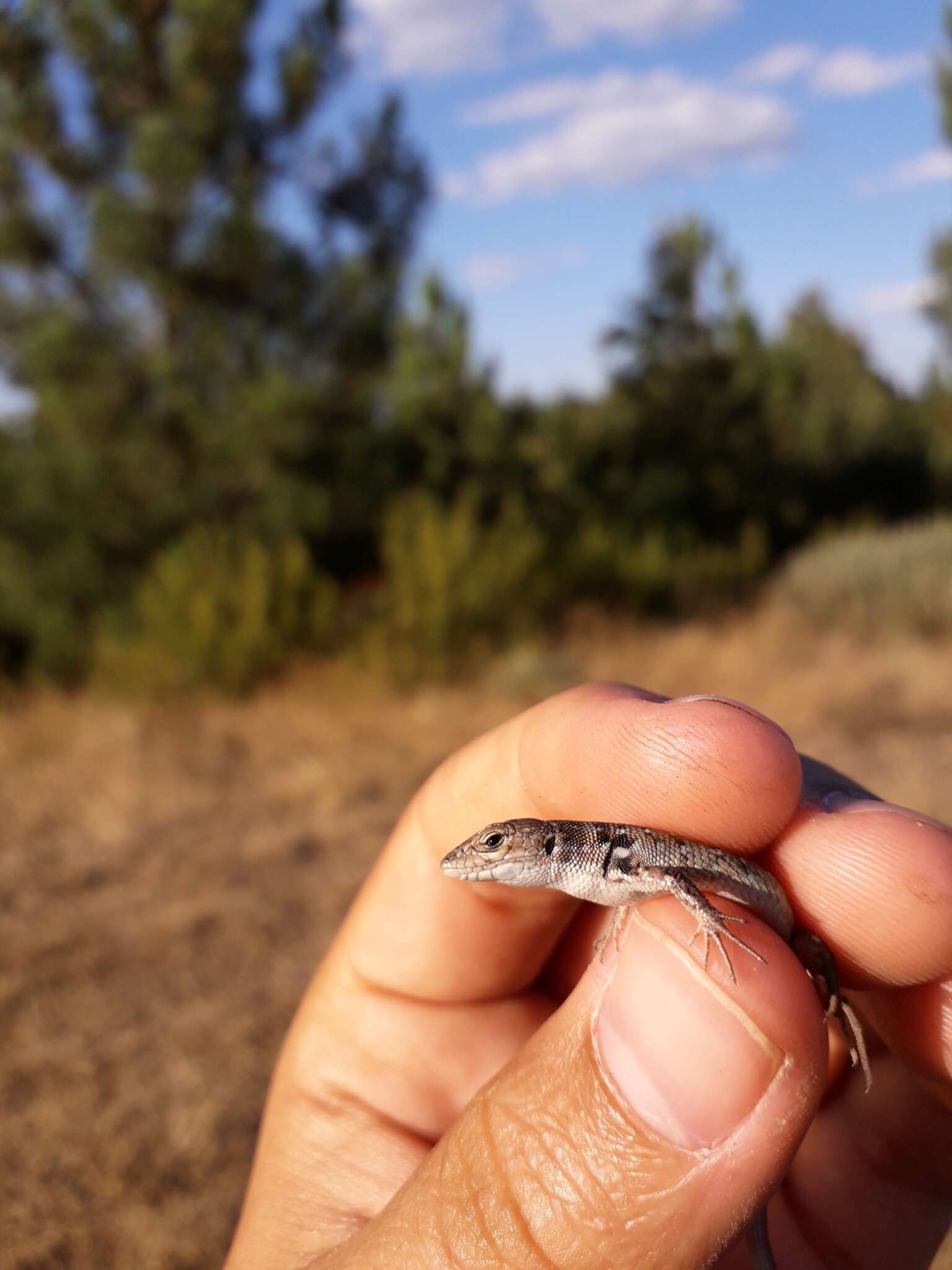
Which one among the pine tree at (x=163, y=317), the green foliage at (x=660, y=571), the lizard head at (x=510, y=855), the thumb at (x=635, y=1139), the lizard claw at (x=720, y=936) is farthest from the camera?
the green foliage at (x=660, y=571)

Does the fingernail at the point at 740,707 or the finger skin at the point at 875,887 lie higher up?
the fingernail at the point at 740,707

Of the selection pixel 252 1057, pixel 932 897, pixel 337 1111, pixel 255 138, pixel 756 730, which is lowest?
pixel 252 1057

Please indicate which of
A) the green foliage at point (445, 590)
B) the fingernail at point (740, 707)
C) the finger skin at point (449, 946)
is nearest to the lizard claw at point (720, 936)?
the finger skin at point (449, 946)

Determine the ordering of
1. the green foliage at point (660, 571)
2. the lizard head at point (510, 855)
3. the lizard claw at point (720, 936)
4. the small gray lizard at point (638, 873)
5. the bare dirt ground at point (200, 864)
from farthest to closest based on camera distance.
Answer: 1. the green foliage at point (660, 571)
2. the bare dirt ground at point (200, 864)
3. the lizard head at point (510, 855)
4. the small gray lizard at point (638, 873)
5. the lizard claw at point (720, 936)

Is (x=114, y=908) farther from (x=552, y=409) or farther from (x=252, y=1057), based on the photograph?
(x=552, y=409)

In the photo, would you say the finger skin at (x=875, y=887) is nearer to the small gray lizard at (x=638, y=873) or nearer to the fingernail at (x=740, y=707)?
the small gray lizard at (x=638, y=873)

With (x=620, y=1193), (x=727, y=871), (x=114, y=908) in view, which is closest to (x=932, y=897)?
(x=727, y=871)

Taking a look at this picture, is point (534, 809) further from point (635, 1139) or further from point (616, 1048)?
point (635, 1139)
